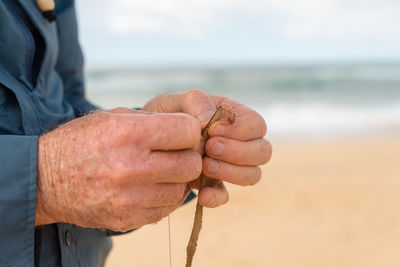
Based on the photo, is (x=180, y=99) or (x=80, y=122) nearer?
(x=80, y=122)

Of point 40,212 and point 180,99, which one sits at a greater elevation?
point 180,99

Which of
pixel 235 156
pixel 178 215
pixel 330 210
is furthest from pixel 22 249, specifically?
pixel 330 210

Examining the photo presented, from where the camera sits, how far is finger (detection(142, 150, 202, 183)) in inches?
30.7

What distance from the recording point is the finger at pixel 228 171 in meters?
1.05

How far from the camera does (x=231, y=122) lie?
1072mm

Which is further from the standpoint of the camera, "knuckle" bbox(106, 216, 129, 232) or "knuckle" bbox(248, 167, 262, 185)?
"knuckle" bbox(248, 167, 262, 185)

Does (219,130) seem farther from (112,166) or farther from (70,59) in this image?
(70,59)

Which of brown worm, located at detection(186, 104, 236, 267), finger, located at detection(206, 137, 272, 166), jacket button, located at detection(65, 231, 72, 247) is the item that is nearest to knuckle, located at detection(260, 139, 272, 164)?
finger, located at detection(206, 137, 272, 166)

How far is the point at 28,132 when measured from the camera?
997 millimetres

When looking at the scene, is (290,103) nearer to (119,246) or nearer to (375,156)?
(375,156)

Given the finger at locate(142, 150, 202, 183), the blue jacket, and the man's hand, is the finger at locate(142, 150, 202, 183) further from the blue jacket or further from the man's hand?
the blue jacket

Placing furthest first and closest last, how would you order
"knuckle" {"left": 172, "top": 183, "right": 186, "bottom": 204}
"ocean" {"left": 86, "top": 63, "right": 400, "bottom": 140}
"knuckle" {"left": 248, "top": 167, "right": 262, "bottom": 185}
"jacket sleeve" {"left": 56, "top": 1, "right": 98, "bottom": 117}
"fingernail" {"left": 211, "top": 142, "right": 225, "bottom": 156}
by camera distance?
"ocean" {"left": 86, "top": 63, "right": 400, "bottom": 140}, "jacket sleeve" {"left": 56, "top": 1, "right": 98, "bottom": 117}, "knuckle" {"left": 248, "top": 167, "right": 262, "bottom": 185}, "fingernail" {"left": 211, "top": 142, "right": 225, "bottom": 156}, "knuckle" {"left": 172, "top": 183, "right": 186, "bottom": 204}

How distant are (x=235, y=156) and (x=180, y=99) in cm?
30

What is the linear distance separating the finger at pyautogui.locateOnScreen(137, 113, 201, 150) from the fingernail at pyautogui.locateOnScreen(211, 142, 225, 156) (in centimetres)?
21
